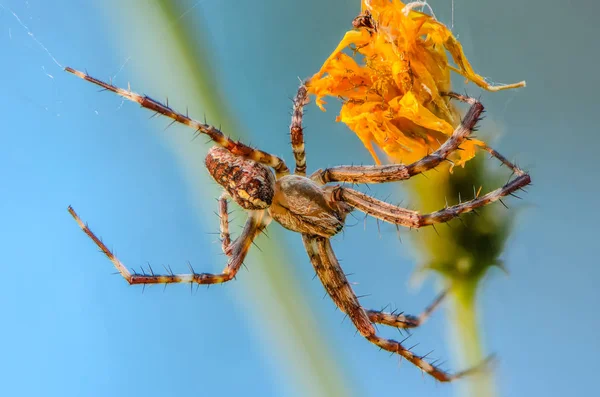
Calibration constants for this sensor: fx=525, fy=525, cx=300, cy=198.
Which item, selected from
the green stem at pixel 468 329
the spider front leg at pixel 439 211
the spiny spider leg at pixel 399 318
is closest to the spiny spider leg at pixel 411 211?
the spider front leg at pixel 439 211

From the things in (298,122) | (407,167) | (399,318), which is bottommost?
(399,318)

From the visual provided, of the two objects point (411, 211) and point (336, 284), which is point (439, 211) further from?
point (336, 284)

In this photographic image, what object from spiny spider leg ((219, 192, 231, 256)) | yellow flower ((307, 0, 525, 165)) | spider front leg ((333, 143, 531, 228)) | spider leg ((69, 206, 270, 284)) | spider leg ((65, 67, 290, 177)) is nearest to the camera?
yellow flower ((307, 0, 525, 165))

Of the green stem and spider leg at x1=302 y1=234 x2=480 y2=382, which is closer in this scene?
the green stem

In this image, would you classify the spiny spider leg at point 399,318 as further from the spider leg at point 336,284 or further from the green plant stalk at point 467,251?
the green plant stalk at point 467,251

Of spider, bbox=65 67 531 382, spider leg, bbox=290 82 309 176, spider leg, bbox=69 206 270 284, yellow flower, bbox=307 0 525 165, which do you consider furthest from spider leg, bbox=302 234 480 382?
yellow flower, bbox=307 0 525 165

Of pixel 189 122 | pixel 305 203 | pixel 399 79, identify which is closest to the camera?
pixel 399 79

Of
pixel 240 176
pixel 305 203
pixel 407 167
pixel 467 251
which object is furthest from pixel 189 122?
pixel 467 251

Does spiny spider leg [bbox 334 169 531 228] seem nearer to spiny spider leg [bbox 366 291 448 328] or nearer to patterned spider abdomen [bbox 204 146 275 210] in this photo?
patterned spider abdomen [bbox 204 146 275 210]

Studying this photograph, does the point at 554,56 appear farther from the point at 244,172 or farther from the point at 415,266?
the point at 244,172
